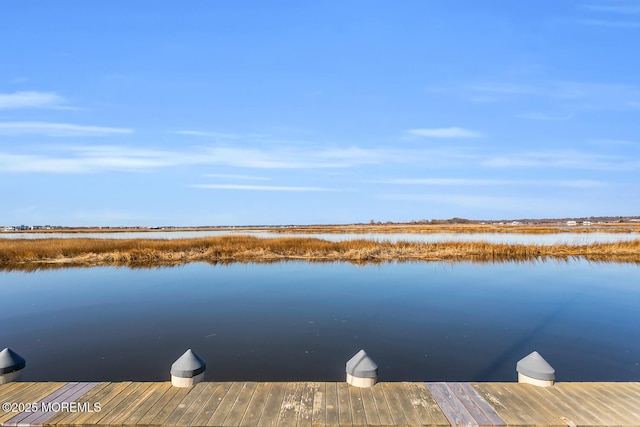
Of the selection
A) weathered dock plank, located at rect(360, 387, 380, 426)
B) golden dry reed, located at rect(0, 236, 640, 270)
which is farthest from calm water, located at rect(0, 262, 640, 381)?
golden dry reed, located at rect(0, 236, 640, 270)

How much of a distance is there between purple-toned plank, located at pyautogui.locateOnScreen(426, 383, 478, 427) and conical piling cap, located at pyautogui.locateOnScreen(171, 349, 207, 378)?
11.8 feet

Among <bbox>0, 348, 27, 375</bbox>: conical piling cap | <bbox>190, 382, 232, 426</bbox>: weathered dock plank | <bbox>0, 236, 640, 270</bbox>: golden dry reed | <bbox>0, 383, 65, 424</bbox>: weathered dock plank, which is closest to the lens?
<bbox>190, 382, 232, 426</bbox>: weathered dock plank

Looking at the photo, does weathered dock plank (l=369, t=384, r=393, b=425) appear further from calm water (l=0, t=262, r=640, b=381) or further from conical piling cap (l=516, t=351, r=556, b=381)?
conical piling cap (l=516, t=351, r=556, b=381)

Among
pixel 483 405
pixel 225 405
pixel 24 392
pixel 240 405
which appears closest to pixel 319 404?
pixel 240 405

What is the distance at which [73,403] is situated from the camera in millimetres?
5176

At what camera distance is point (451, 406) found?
16.8 feet

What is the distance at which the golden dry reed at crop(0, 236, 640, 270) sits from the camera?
28594 mm

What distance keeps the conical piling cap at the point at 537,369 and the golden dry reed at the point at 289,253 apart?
21.9m

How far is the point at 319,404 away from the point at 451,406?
1.82 metres

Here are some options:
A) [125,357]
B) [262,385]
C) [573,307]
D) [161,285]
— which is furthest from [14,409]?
[573,307]

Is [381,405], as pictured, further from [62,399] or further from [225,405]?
[62,399]

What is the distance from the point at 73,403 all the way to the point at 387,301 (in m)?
11.8

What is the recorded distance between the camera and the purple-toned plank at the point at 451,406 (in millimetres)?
4676

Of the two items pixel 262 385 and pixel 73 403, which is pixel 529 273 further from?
pixel 73 403
